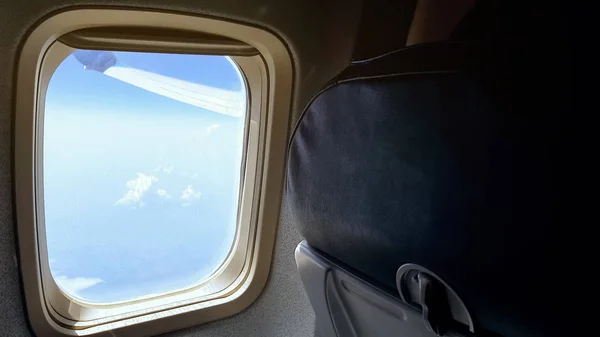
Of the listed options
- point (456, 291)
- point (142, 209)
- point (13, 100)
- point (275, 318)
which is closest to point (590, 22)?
point (456, 291)

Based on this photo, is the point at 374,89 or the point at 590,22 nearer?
the point at 590,22

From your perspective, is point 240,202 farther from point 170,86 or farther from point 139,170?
point 170,86

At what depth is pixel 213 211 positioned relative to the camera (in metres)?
1.89

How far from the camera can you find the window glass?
61.6 inches

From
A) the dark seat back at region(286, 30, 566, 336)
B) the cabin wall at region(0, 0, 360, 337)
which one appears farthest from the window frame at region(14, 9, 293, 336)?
the dark seat back at region(286, 30, 566, 336)

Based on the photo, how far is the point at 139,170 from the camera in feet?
5.57

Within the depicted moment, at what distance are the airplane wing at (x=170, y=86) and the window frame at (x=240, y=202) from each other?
56 mm

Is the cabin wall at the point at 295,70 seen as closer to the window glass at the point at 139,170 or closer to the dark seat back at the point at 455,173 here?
the window glass at the point at 139,170

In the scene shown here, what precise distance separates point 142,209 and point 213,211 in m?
0.24

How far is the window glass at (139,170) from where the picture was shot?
156 centimetres

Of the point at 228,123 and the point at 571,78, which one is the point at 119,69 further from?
the point at 571,78

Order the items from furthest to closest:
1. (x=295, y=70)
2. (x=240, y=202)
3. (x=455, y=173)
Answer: (x=240, y=202), (x=295, y=70), (x=455, y=173)

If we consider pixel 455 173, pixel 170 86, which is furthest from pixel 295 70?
pixel 455 173

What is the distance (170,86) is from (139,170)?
10.7 inches
